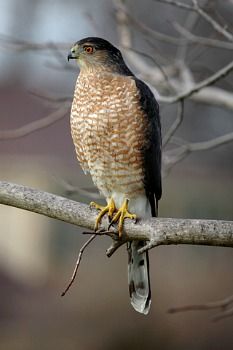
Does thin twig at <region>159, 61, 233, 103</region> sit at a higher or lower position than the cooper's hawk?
higher

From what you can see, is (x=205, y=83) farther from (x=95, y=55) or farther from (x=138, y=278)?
(x=138, y=278)

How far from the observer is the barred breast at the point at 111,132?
6344 millimetres

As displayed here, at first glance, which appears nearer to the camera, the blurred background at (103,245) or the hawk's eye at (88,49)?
the hawk's eye at (88,49)

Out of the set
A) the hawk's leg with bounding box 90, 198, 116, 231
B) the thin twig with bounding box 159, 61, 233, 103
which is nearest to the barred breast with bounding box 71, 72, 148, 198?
the hawk's leg with bounding box 90, 198, 116, 231

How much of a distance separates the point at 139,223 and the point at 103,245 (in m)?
9.28

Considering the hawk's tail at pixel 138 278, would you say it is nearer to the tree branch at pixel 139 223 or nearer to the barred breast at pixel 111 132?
the barred breast at pixel 111 132

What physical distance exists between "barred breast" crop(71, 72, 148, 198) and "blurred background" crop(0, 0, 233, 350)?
97cm

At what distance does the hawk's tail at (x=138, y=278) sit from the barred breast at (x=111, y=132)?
0.39m

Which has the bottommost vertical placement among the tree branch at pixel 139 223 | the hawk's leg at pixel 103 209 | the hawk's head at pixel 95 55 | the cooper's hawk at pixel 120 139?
the tree branch at pixel 139 223

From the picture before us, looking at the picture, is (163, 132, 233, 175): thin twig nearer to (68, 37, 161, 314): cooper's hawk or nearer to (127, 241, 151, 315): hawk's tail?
(68, 37, 161, 314): cooper's hawk

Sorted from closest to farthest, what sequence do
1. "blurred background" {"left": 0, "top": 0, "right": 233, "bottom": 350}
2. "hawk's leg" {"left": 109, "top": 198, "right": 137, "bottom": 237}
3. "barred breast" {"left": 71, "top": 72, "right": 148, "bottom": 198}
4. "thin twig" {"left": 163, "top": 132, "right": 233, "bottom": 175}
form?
1. "hawk's leg" {"left": 109, "top": 198, "right": 137, "bottom": 237}
2. "barred breast" {"left": 71, "top": 72, "right": 148, "bottom": 198}
3. "thin twig" {"left": 163, "top": 132, "right": 233, "bottom": 175}
4. "blurred background" {"left": 0, "top": 0, "right": 233, "bottom": 350}

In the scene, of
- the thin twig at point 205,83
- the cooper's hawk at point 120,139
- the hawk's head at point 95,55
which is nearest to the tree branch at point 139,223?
the cooper's hawk at point 120,139

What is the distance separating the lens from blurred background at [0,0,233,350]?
11.5 meters

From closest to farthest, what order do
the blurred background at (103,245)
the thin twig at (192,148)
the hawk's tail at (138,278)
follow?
the hawk's tail at (138,278)
the thin twig at (192,148)
the blurred background at (103,245)
